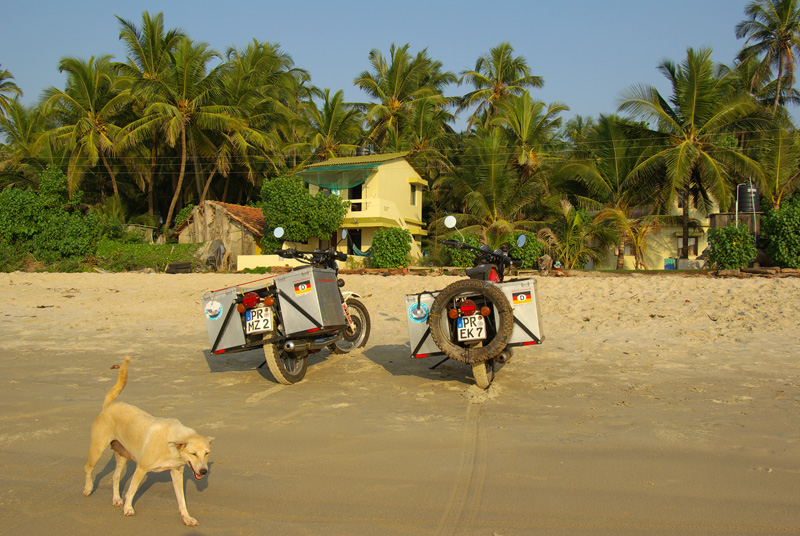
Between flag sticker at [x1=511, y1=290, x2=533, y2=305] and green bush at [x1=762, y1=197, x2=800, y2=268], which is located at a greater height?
green bush at [x1=762, y1=197, x2=800, y2=268]

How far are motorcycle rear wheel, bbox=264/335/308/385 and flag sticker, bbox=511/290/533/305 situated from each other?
2705 mm

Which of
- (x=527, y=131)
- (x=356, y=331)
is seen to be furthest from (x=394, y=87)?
(x=356, y=331)

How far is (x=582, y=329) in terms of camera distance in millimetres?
10227

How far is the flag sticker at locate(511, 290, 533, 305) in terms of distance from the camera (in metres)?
6.38

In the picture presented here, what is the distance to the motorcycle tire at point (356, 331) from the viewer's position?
29.3ft

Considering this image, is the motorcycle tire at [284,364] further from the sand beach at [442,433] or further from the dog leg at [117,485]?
the dog leg at [117,485]

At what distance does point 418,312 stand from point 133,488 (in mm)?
3856

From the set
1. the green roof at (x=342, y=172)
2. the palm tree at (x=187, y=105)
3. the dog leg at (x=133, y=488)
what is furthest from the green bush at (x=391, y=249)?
the dog leg at (x=133, y=488)

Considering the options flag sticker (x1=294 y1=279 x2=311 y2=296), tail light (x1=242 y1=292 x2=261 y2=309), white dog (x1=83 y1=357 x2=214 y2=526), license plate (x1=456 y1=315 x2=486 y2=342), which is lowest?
white dog (x1=83 y1=357 x2=214 y2=526)

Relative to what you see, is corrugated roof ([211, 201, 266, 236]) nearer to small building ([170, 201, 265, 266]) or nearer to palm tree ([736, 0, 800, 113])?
small building ([170, 201, 265, 266])

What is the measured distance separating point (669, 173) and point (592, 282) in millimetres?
→ 9832

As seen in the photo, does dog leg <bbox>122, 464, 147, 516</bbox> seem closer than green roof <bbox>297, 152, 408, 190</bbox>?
Yes

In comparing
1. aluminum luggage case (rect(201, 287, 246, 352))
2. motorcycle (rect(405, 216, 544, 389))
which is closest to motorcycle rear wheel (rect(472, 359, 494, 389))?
motorcycle (rect(405, 216, 544, 389))

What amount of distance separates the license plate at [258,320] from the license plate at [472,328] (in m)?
2.29
